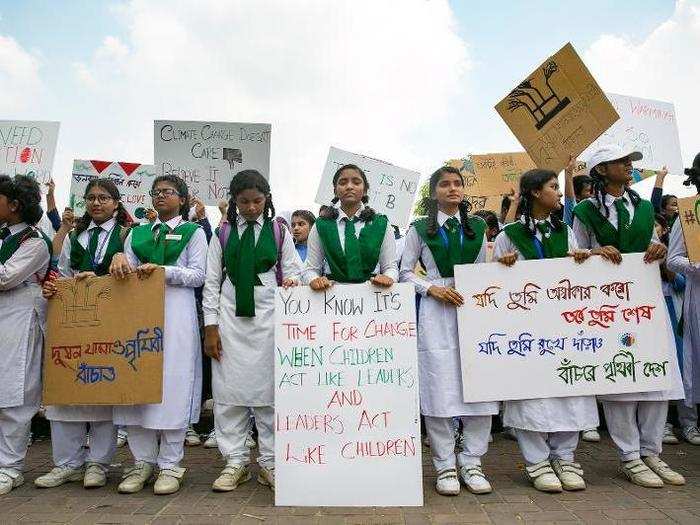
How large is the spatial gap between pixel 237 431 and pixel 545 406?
2122mm

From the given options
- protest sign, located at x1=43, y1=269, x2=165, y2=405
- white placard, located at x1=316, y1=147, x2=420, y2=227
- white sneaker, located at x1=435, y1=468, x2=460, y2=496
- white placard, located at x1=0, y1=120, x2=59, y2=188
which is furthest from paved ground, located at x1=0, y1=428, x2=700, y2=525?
white placard, located at x1=316, y1=147, x2=420, y2=227

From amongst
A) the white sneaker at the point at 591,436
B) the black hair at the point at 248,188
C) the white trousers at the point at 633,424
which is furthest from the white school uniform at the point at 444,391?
the white sneaker at the point at 591,436

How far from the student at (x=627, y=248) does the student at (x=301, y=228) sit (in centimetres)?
307

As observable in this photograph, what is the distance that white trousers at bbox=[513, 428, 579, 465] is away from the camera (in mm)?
4090

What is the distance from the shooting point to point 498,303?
4.10m

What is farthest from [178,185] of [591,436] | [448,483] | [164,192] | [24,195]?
[591,436]

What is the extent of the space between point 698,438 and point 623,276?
2.42 m

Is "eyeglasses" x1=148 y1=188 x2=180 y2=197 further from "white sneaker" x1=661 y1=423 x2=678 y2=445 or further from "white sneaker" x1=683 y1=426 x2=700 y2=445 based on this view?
"white sneaker" x1=683 y1=426 x2=700 y2=445

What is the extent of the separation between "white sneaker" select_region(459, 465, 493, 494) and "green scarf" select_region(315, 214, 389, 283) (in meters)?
1.48

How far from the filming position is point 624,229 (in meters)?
4.27

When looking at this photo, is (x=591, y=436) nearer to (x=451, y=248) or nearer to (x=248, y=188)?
(x=451, y=248)

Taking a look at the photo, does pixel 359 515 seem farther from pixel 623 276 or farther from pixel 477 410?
pixel 623 276

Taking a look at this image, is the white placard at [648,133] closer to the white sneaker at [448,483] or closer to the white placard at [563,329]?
the white placard at [563,329]

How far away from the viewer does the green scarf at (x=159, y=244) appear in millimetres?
4277
